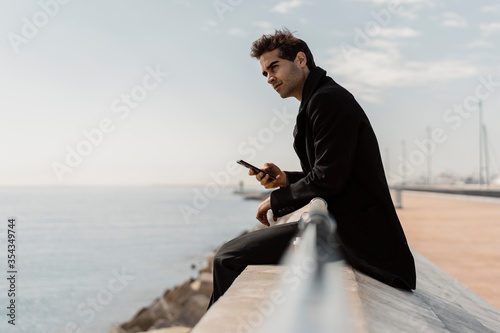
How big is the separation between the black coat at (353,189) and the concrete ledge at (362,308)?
0.13 m

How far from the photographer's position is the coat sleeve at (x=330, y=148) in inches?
103

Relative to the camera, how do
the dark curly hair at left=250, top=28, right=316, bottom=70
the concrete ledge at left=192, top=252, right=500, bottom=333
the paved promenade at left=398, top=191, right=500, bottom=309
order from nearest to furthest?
the concrete ledge at left=192, top=252, right=500, bottom=333, the dark curly hair at left=250, top=28, right=316, bottom=70, the paved promenade at left=398, top=191, right=500, bottom=309

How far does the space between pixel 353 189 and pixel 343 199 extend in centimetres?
8

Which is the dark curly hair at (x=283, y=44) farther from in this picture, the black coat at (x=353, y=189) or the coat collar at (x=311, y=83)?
the black coat at (x=353, y=189)

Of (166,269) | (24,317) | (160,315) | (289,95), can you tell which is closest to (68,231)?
(166,269)

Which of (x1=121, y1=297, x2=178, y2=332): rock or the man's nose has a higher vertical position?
the man's nose

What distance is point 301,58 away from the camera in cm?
304

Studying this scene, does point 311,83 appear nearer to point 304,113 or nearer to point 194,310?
point 304,113

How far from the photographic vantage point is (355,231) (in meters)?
2.71

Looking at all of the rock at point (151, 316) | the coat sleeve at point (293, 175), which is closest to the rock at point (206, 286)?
the rock at point (151, 316)

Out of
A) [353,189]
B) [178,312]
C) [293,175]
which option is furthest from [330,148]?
[178,312]

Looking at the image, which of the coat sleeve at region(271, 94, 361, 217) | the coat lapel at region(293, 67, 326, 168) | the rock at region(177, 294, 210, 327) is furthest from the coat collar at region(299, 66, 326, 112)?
the rock at region(177, 294, 210, 327)

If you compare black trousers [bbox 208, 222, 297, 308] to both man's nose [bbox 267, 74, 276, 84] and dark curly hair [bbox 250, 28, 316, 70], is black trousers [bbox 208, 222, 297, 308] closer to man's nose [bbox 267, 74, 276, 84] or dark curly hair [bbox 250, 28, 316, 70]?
man's nose [bbox 267, 74, 276, 84]

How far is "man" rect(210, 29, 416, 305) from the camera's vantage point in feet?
8.64
